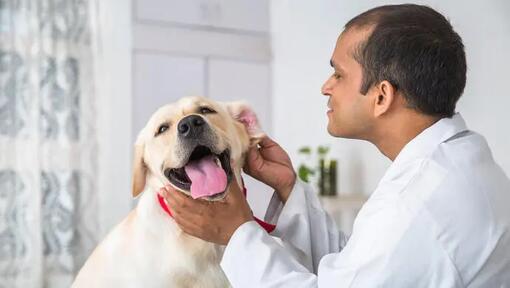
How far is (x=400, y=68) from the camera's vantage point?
3.39ft

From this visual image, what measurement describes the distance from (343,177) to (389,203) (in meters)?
2.83

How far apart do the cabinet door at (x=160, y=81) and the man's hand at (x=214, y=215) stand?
269 centimetres

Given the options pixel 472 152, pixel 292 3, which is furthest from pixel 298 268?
pixel 292 3

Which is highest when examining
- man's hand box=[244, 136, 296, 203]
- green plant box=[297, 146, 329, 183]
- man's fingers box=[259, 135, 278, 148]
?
man's fingers box=[259, 135, 278, 148]

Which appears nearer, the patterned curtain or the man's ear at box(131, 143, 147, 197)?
the man's ear at box(131, 143, 147, 197)

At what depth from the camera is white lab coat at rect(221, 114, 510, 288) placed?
2.82 feet

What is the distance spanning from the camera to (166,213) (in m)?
1.32

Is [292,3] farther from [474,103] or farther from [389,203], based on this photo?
[389,203]

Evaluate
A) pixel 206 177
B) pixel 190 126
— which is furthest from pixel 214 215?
pixel 190 126

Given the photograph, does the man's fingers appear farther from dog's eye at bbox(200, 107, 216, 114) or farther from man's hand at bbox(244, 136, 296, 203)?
dog's eye at bbox(200, 107, 216, 114)

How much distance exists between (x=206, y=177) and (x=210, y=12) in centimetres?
300

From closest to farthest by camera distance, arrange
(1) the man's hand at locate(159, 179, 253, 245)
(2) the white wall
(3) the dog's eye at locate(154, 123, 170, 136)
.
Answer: (1) the man's hand at locate(159, 179, 253, 245)
(3) the dog's eye at locate(154, 123, 170, 136)
(2) the white wall

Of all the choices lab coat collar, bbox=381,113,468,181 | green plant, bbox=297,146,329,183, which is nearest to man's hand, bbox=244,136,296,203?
lab coat collar, bbox=381,113,468,181

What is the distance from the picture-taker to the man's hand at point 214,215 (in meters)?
1.14
